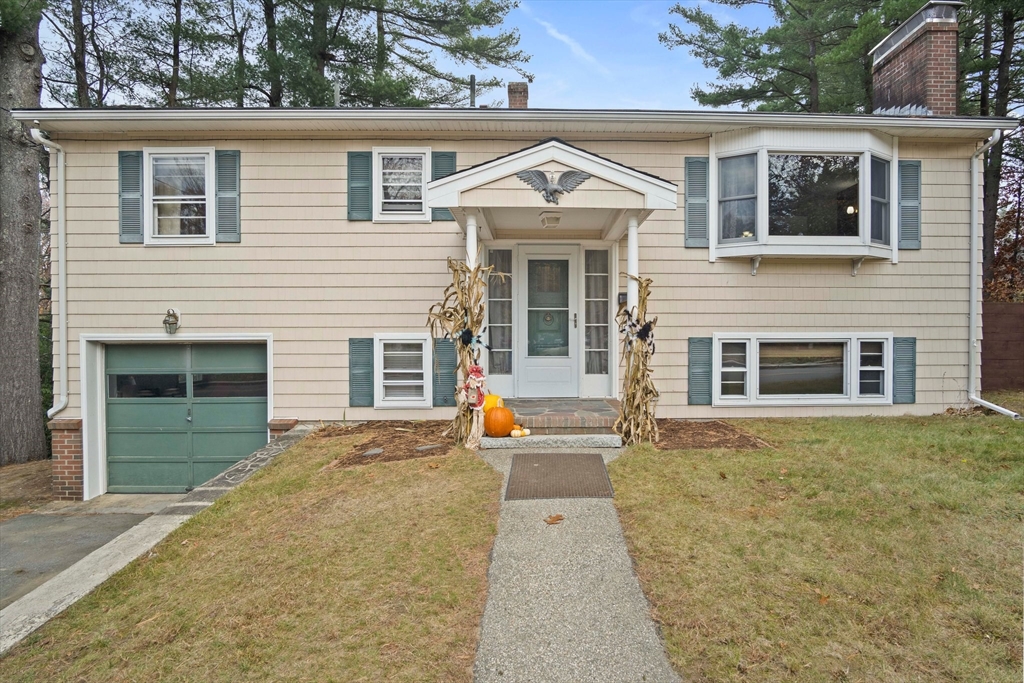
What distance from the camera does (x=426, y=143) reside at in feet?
22.0

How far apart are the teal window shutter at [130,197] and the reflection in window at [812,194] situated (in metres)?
8.36

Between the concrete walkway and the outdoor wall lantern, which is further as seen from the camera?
the outdoor wall lantern

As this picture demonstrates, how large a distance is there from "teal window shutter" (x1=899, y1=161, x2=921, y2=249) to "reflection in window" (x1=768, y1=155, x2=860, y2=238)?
0.82 metres

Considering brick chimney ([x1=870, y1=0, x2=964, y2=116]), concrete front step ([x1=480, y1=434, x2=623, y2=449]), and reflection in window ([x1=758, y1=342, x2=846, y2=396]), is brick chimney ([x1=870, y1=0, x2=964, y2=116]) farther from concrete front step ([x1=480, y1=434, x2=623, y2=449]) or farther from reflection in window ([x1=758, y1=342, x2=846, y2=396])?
concrete front step ([x1=480, y1=434, x2=623, y2=449])

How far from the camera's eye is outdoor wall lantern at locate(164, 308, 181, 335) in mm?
6672

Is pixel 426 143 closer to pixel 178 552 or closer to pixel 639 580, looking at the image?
pixel 178 552

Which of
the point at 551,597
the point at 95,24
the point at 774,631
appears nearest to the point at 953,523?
the point at 774,631

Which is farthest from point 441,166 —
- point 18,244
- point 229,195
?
point 18,244

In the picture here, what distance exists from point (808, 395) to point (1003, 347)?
14.2 ft

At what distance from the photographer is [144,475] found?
705 cm

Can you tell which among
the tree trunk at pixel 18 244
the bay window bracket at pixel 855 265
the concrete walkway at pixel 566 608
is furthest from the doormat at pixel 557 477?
the tree trunk at pixel 18 244

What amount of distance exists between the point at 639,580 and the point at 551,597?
20.6 inches

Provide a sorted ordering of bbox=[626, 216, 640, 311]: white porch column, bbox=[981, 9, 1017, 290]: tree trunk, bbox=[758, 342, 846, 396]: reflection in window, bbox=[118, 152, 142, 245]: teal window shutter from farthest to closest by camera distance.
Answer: bbox=[981, 9, 1017, 290]: tree trunk → bbox=[758, 342, 846, 396]: reflection in window → bbox=[118, 152, 142, 245]: teal window shutter → bbox=[626, 216, 640, 311]: white porch column

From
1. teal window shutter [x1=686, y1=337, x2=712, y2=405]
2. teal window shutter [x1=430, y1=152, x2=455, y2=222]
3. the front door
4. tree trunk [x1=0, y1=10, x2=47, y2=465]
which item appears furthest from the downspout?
tree trunk [x1=0, y1=10, x2=47, y2=465]
